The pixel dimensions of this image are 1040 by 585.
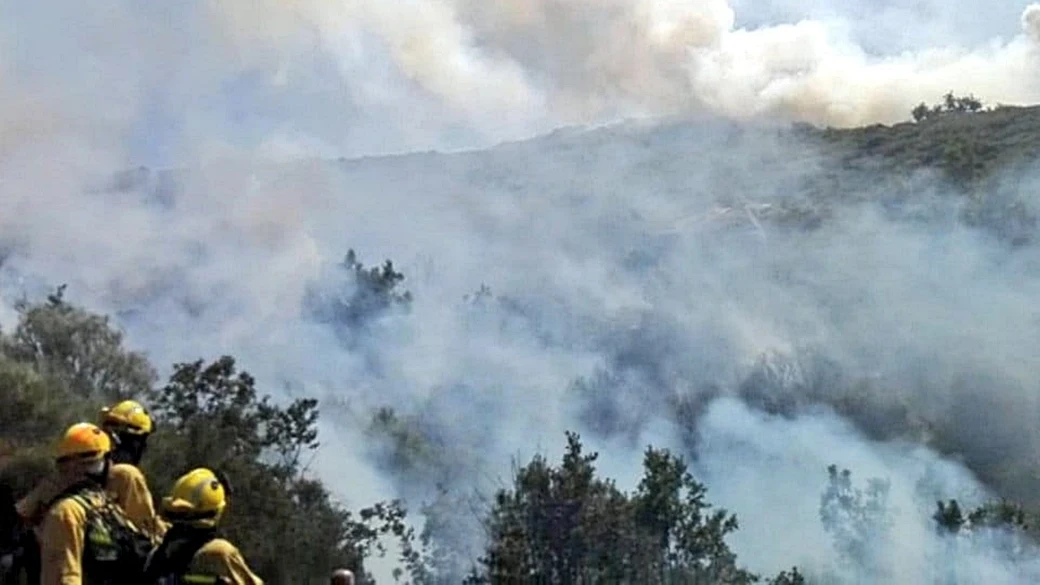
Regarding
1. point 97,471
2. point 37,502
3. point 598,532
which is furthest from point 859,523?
point 97,471

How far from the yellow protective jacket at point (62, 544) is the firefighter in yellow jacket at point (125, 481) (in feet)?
0.68

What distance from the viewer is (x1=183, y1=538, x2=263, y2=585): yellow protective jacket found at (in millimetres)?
5512

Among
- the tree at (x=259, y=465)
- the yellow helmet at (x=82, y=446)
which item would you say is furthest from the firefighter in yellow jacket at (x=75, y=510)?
the tree at (x=259, y=465)

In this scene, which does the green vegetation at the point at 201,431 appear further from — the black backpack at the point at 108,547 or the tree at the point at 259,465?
the black backpack at the point at 108,547

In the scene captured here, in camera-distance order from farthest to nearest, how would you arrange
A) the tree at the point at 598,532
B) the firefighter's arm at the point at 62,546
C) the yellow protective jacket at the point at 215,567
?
1. the tree at the point at 598,532
2. the firefighter's arm at the point at 62,546
3. the yellow protective jacket at the point at 215,567

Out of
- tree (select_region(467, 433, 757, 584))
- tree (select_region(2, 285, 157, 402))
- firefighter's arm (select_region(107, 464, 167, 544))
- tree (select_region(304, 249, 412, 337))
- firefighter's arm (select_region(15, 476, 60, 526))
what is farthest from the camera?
tree (select_region(304, 249, 412, 337))

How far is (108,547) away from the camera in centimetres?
589

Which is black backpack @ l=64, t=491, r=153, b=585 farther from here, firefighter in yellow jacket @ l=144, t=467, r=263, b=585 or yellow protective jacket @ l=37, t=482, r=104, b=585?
firefighter in yellow jacket @ l=144, t=467, r=263, b=585

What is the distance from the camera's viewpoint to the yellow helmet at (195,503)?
558 centimetres

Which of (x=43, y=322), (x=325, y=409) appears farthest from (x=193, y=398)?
(x=325, y=409)

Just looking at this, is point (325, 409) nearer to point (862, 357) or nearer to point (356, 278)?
point (356, 278)

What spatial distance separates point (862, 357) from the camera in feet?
204

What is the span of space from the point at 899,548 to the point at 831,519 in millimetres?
2089

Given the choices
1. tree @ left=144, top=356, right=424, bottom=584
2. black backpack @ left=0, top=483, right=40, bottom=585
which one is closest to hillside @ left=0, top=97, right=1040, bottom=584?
tree @ left=144, top=356, right=424, bottom=584
